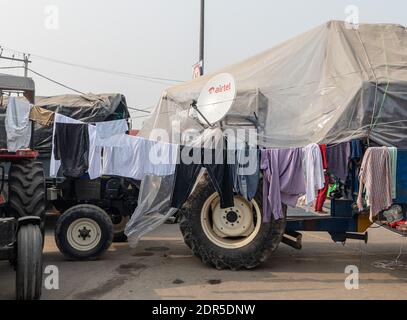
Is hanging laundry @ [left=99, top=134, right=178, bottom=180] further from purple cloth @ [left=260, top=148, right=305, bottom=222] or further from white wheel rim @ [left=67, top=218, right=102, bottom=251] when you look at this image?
purple cloth @ [left=260, top=148, right=305, bottom=222]

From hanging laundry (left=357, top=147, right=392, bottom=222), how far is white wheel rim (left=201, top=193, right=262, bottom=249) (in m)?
1.66

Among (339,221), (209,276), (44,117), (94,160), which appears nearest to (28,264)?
(209,276)

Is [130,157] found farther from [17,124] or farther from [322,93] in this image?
[322,93]

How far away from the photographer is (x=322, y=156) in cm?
693

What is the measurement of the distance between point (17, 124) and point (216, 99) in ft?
14.8

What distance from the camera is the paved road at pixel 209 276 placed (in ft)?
19.6

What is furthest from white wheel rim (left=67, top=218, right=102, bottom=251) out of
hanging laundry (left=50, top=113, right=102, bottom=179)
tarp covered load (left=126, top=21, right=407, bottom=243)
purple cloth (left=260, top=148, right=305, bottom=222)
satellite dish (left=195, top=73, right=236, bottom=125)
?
purple cloth (left=260, top=148, right=305, bottom=222)

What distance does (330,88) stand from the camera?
7273mm

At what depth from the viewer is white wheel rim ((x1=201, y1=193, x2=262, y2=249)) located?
23.9ft

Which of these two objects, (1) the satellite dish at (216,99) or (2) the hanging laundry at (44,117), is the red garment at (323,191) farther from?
(2) the hanging laundry at (44,117)

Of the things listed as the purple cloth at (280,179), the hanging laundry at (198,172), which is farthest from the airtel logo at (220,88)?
the purple cloth at (280,179)

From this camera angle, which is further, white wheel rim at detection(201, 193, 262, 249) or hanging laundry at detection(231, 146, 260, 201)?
white wheel rim at detection(201, 193, 262, 249)

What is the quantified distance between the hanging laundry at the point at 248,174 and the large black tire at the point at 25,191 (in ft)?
8.97

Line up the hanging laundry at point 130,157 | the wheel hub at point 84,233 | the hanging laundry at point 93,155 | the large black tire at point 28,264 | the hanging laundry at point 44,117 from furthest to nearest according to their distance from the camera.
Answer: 1. the hanging laundry at point 44,117
2. the hanging laundry at point 93,155
3. the hanging laundry at point 130,157
4. the wheel hub at point 84,233
5. the large black tire at point 28,264
